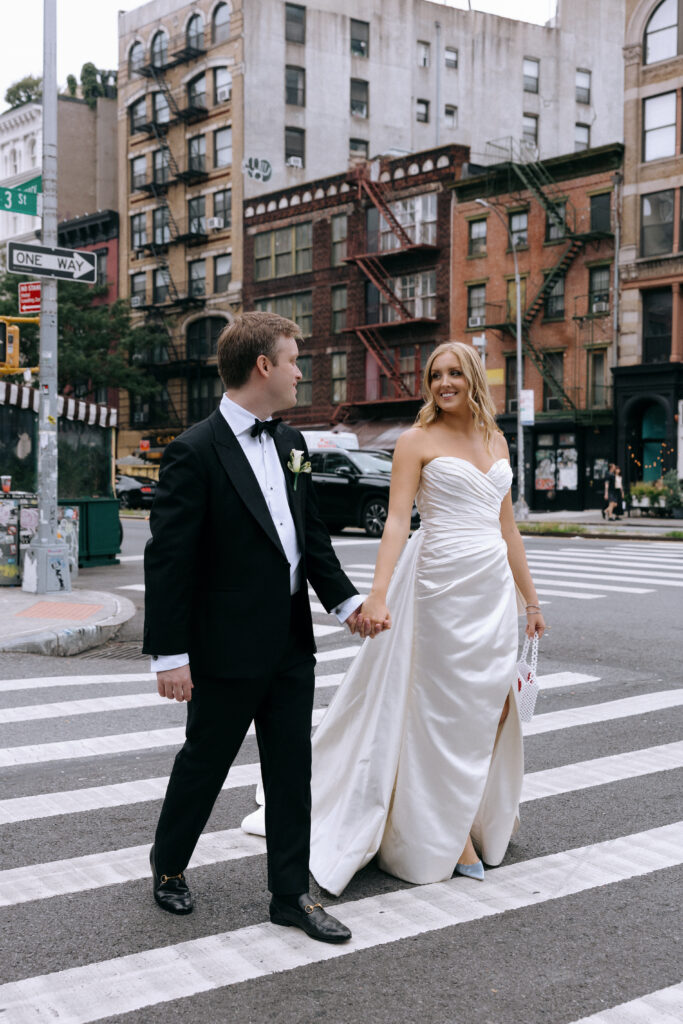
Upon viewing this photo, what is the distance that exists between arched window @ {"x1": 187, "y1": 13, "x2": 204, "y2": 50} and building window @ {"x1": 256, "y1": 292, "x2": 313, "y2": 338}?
1351cm

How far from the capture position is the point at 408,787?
167 inches

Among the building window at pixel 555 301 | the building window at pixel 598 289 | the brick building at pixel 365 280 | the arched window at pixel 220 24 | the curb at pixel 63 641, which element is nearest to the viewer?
the curb at pixel 63 641

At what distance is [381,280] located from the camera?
43.9 meters

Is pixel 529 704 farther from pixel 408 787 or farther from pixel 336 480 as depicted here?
pixel 336 480

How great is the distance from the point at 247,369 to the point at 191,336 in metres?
50.6

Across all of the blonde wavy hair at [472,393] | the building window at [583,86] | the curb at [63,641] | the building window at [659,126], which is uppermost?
the building window at [583,86]

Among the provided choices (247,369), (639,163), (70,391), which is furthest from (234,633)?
(70,391)

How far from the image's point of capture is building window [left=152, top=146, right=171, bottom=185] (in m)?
54.2

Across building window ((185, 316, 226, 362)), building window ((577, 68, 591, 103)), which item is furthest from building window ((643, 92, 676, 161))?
building window ((185, 316, 226, 362))

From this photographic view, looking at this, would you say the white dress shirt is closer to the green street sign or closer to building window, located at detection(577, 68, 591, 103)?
the green street sign

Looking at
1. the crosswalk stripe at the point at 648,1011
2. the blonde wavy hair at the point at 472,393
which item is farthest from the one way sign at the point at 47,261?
the crosswalk stripe at the point at 648,1011

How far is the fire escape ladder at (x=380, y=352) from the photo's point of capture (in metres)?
43.2

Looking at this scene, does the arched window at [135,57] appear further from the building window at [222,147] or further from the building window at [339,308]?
the building window at [339,308]

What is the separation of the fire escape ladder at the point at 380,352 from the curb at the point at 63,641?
110 feet
